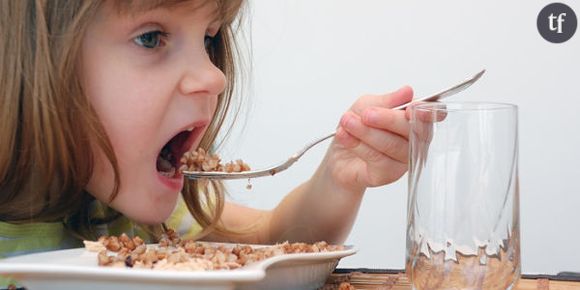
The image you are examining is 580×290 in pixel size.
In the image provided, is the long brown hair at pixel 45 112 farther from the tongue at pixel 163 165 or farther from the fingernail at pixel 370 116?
the fingernail at pixel 370 116

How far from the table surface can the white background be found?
1067 millimetres

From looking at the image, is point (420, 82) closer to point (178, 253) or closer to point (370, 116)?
point (370, 116)

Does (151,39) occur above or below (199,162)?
above

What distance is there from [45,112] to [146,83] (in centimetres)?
11

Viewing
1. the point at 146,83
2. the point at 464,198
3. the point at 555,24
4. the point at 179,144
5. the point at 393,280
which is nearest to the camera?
the point at 464,198

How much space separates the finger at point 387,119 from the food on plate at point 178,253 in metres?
0.14

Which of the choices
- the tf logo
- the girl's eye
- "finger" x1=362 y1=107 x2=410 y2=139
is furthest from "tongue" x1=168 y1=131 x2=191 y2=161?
the tf logo

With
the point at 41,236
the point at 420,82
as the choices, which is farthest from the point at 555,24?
the point at 41,236

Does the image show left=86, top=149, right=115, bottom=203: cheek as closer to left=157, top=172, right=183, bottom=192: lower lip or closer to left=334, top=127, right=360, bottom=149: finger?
left=157, top=172, right=183, bottom=192: lower lip

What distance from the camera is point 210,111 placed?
92 cm

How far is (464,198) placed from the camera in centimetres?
58

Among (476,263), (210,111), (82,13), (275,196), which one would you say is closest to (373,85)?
(275,196)

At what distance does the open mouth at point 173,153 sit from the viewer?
95 cm

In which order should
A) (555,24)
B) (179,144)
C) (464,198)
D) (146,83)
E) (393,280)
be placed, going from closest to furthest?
(464,198) → (393,280) → (146,83) → (179,144) → (555,24)
